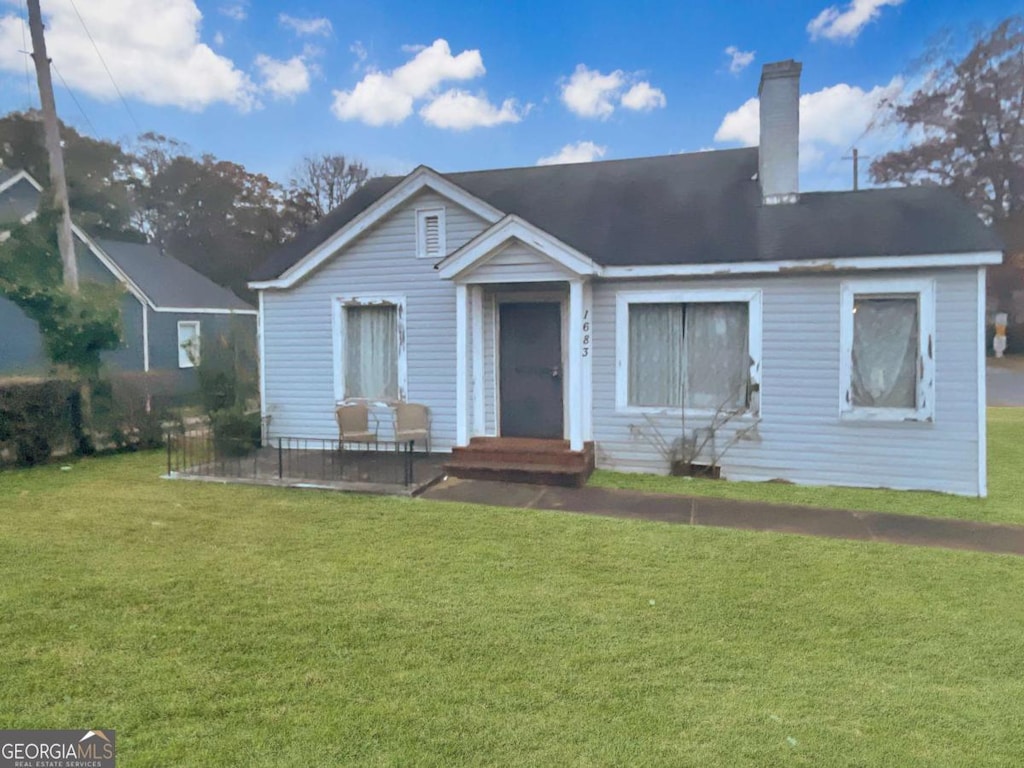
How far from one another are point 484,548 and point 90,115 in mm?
21892

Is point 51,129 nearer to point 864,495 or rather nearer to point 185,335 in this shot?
point 185,335

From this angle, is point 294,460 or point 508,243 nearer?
point 508,243

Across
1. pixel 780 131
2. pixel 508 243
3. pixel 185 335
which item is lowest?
pixel 185 335

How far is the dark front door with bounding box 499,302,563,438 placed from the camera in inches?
383

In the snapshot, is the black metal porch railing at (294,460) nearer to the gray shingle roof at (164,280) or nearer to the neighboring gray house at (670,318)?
the neighboring gray house at (670,318)

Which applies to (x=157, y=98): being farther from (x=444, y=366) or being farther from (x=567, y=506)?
(x=567, y=506)

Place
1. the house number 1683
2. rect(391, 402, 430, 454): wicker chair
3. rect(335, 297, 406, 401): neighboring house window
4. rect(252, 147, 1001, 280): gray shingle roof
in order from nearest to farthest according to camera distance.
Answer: rect(252, 147, 1001, 280): gray shingle roof, the house number 1683, rect(391, 402, 430, 454): wicker chair, rect(335, 297, 406, 401): neighboring house window

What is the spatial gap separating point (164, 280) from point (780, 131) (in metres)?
19.2

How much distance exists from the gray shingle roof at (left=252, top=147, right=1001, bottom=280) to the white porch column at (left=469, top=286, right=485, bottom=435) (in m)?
1.50

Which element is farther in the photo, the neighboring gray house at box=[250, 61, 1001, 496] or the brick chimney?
the brick chimney

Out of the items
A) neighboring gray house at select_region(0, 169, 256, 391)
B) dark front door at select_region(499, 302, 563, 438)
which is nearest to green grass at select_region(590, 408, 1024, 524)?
dark front door at select_region(499, 302, 563, 438)

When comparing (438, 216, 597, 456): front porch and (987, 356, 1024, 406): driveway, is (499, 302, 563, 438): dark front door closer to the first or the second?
(438, 216, 597, 456): front porch

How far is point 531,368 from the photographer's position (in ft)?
32.2

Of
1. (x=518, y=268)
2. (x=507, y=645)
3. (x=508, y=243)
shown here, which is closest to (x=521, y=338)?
(x=518, y=268)
